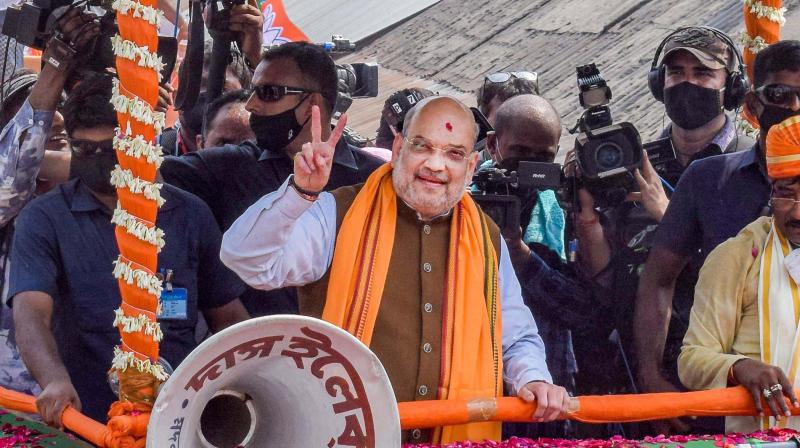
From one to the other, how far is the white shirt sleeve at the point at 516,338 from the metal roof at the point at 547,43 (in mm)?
5209

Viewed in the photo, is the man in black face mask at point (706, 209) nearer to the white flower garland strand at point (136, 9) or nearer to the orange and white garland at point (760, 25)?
the orange and white garland at point (760, 25)

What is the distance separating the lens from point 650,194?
4816 millimetres

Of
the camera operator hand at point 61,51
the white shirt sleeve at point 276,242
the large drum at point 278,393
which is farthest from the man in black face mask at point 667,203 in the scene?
the camera operator hand at point 61,51

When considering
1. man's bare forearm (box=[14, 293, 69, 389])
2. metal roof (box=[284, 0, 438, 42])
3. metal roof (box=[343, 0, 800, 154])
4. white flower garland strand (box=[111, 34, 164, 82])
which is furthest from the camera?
metal roof (box=[343, 0, 800, 154])

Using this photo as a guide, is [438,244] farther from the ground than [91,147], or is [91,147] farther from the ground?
[91,147]

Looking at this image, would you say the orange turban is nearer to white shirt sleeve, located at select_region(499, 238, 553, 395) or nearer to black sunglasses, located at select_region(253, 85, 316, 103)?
white shirt sleeve, located at select_region(499, 238, 553, 395)

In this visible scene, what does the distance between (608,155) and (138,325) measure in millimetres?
1982

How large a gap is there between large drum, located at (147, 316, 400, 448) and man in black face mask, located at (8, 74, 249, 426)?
598mm

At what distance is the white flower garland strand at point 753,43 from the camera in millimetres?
5059

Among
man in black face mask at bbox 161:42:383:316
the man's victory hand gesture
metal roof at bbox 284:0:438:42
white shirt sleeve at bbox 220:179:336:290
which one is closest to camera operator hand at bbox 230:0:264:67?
man in black face mask at bbox 161:42:383:316

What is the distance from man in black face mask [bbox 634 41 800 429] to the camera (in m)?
4.52

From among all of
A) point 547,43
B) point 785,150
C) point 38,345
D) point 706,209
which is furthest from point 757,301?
point 547,43

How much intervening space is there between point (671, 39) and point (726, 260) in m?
1.31

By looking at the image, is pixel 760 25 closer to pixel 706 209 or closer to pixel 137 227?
pixel 706 209
